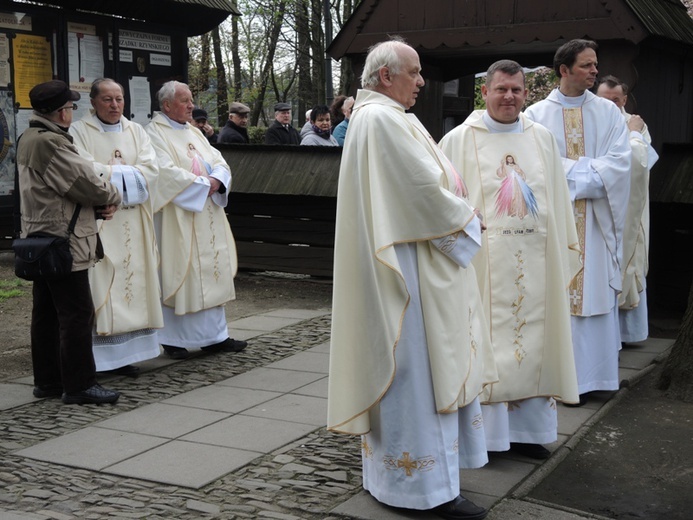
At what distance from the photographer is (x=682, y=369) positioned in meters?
6.06

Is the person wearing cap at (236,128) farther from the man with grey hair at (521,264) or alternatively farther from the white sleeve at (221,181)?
the man with grey hair at (521,264)

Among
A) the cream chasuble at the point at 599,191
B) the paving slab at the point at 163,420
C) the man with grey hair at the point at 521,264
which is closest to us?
the man with grey hair at the point at 521,264

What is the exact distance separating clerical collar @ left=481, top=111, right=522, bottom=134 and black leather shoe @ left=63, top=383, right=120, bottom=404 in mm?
2725

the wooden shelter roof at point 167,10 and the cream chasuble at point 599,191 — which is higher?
the wooden shelter roof at point 167,10

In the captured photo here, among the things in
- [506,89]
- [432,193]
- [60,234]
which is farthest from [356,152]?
[60,234]

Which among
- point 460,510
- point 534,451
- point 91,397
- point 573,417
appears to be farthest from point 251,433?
point 573,417

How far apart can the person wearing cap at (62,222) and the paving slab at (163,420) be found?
1.00 feet

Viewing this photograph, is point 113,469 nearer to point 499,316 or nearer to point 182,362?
point 499,316

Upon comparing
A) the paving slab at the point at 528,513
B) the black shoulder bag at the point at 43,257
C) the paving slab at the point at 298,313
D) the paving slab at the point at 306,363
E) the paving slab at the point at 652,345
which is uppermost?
the black shoulder bag at the point at 43,257

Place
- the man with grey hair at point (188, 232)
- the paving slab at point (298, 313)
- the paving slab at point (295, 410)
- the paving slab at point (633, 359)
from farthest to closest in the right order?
the paving slab at point (298, 313)
the man with grey hair at point (188, 232)
the paving slab at point (633, 359)
the paving slab at point (295, 410)

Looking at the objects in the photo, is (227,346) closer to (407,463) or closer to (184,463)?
(184,463)

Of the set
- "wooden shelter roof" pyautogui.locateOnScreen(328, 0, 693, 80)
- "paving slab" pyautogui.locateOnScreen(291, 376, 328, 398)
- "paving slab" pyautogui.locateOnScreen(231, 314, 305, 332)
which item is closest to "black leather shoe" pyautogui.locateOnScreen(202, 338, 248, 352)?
"paving slab" pyautogui.locateOnScreen(231, 314, 305, 332)

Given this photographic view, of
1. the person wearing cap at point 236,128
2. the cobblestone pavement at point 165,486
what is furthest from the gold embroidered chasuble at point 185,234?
the person wearing cap at point 236,128

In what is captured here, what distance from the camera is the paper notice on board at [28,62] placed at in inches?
331
